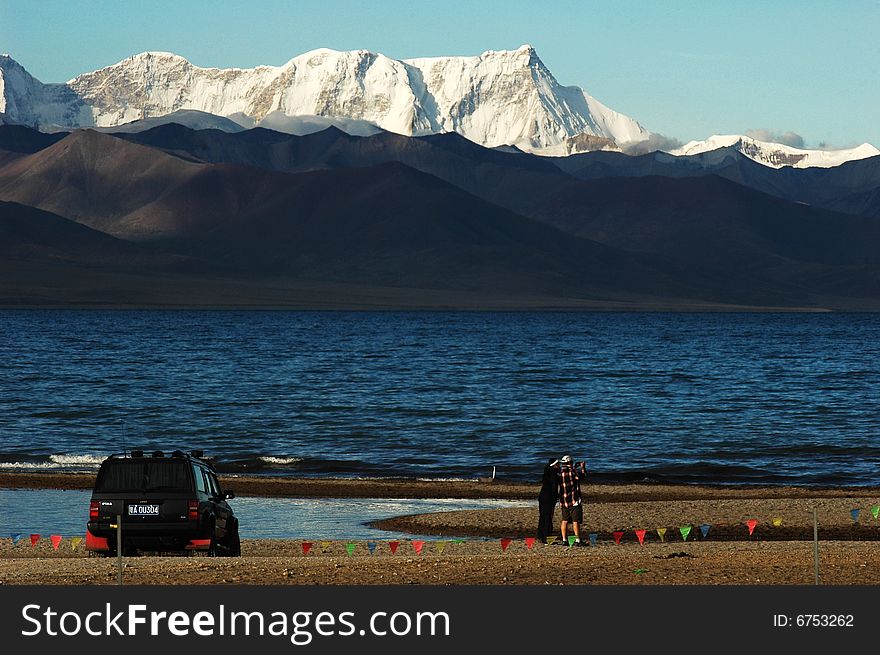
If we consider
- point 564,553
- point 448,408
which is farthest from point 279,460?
point 564,553

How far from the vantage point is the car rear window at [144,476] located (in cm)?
1881

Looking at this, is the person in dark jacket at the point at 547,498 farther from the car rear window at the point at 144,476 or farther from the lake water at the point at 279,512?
the car rear window at the point at 144,476

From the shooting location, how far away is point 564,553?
1902 centimetres

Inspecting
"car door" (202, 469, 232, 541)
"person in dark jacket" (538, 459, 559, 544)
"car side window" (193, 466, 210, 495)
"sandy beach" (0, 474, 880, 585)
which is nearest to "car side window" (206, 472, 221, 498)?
"car door" (202, 469, 232, 541)

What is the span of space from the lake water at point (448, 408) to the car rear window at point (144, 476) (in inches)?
771

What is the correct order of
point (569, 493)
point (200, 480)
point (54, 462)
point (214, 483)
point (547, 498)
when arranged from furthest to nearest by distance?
point (54, 462), point (547, 498), point (569, 493), point (214, 483), point (200, 480)

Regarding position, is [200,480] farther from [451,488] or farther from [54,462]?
[54,462]

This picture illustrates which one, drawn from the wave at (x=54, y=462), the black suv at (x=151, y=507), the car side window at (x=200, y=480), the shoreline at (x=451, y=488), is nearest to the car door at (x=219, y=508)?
the car side window at (x=200, y=480)

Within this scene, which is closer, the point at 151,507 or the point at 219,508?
the point at 151,507

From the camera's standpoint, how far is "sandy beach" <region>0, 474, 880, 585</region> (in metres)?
15.9

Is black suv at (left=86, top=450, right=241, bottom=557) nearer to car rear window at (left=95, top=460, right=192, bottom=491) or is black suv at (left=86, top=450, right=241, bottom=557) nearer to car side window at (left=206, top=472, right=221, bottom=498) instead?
car rear window at (left=95, top=460, right=192, bottom=491)

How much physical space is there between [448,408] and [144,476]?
41.7 metres

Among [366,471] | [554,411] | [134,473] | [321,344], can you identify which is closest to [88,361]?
[321,344]

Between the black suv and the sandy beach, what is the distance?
9.8 inches
